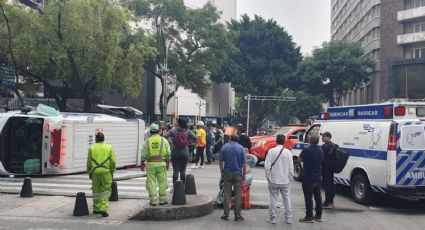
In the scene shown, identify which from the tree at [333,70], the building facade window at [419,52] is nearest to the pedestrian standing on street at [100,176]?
the tree at [333,70]

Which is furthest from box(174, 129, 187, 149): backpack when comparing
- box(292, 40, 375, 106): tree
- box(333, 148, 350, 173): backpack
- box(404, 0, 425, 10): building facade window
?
box(404, 0, 425, 10): building facade window

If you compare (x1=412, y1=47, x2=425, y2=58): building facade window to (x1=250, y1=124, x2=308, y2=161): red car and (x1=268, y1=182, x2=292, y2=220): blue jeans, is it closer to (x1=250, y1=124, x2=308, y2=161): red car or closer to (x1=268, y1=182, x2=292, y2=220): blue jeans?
(x1=250, y1=124, x2=308, y2=161): red car

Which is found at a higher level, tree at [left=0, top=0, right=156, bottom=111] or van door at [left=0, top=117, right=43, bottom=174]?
tree at [left=0, top=0, right=156, bottom=111]

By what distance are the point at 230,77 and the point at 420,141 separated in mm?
39826

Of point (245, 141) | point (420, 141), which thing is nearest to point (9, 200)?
point (245, 141)

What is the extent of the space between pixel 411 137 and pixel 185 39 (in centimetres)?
3296

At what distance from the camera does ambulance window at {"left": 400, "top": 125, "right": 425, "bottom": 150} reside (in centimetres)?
1089

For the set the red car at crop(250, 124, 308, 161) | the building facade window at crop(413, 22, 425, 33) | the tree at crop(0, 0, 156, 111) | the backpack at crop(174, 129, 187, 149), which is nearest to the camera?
the backpack at crop(174, 129, 187, 149)

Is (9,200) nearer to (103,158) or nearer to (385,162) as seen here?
(103,158)

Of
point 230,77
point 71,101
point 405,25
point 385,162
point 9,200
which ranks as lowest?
point 9,200

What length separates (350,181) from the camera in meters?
12.5

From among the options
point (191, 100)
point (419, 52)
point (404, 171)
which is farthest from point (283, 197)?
point (191, 100)

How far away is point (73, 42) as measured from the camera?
24406 millimetres

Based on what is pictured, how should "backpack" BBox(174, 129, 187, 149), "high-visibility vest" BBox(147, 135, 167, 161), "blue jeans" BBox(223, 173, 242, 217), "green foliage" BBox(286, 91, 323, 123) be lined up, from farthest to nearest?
"green foliage" BBox(286, 91, 323, 123) < "backpack" BBox(174, 129, 187, 149) < "high-visibility vest" BBox(147, 135, 167, 161) < "blue jeans" BBox(223, 173, 242, 217)
